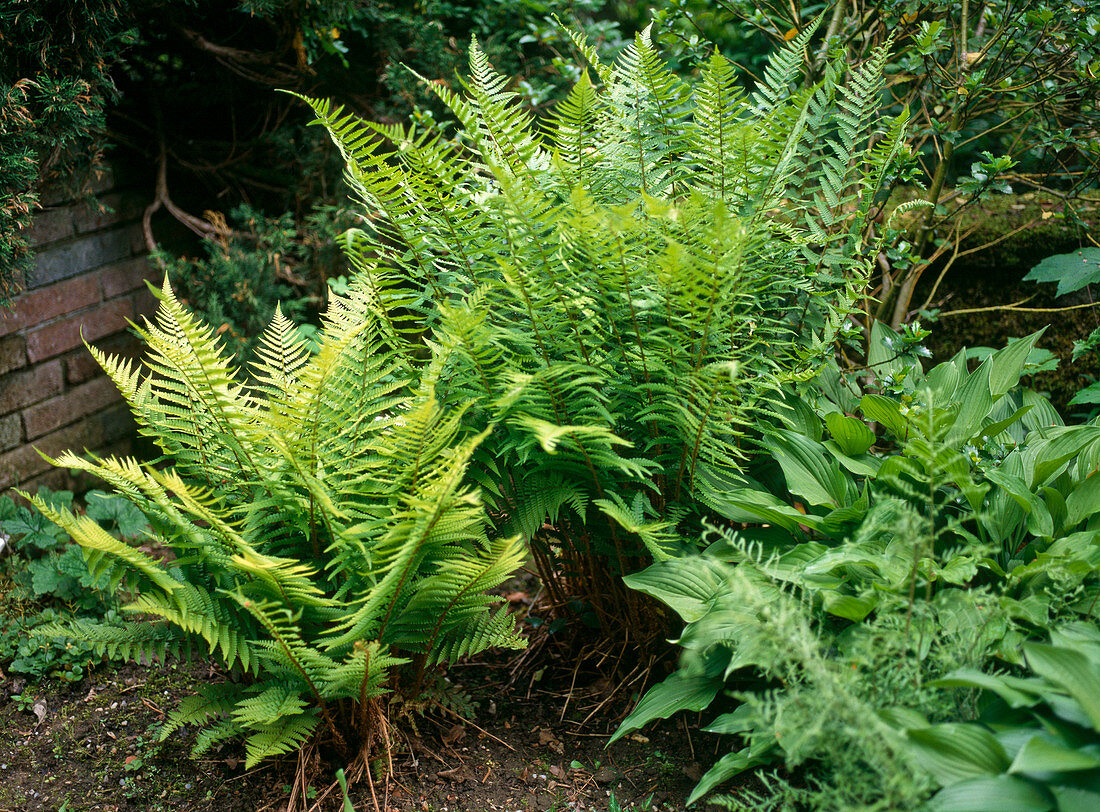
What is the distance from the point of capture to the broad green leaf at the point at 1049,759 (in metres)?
1.22

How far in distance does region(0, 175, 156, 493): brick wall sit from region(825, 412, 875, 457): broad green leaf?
2873 mm

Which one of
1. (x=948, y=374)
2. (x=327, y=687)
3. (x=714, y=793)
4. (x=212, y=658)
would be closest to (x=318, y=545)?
(x=327, y=687)

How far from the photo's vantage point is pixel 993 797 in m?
1.26

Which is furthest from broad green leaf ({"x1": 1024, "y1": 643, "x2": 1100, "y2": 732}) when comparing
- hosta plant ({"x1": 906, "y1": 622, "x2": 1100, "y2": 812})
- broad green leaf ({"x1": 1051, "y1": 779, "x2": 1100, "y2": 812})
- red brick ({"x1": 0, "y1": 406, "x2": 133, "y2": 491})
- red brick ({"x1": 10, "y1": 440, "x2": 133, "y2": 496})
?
red brick ({"x1": 10, "y1": 440, "x2": 133, "y2": 496})

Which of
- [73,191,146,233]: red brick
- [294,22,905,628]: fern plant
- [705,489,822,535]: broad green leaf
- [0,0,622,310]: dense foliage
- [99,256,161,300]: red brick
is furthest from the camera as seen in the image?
[99,256,161,300]: red brick

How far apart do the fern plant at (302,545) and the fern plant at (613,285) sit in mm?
168

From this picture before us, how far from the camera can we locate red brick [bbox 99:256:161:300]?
3.35m

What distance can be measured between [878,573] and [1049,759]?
19.4 inches

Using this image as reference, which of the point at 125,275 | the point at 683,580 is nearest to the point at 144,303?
the point at 125,275

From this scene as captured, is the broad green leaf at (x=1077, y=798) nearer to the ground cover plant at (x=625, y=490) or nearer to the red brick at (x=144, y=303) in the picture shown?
the ground cover plant at (x=625, y=490)

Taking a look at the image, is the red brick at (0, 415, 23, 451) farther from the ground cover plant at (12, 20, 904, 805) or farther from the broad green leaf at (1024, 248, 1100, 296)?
the broad green leaf at (1024, 248, 1100, 296)

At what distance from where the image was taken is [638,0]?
4516 millimetres

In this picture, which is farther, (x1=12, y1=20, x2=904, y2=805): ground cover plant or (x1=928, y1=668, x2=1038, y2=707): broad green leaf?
(x1=12, y1=20, x2=904, y2=805): ground cover plant

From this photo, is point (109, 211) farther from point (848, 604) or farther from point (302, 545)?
point (848, 604)
